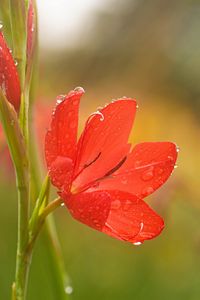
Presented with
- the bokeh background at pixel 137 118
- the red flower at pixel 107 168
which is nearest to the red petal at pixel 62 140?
the red flower at pixel 107 168

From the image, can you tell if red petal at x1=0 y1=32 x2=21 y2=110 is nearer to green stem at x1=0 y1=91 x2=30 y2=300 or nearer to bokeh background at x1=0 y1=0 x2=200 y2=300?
green stem at x1=0 y1=91 x2=30 y2=300

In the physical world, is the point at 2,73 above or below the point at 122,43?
above

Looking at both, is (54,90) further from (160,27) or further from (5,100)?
(5,100)

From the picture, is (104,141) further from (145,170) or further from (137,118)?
(137,118)

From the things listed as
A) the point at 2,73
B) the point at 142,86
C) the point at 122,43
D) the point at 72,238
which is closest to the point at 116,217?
the point at 2,73

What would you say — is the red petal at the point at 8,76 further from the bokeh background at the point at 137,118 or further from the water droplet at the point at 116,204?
the bokeh background at the point at 137,118

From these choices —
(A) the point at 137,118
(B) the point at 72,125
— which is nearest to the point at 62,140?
(B) the point at 72,125
